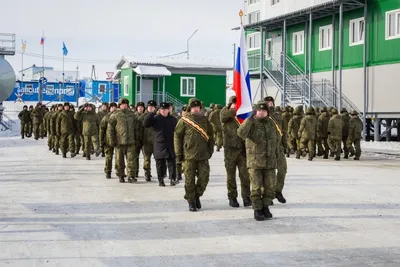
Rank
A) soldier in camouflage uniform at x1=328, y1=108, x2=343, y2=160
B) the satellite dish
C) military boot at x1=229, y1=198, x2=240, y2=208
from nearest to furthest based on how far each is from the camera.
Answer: military boot at x1=229, y1=198, x2=240, y2=208 < soldier in camouflage uniform at x1=328, y1=108, x2=343, y2=160 < the satellite dish

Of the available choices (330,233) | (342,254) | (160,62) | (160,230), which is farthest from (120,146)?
(160,62)

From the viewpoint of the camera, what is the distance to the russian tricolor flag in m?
11.1

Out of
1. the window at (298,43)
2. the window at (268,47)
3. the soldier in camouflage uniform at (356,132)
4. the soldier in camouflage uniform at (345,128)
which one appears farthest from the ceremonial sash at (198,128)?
the window at (268,47)

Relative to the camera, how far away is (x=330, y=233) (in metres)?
9.30

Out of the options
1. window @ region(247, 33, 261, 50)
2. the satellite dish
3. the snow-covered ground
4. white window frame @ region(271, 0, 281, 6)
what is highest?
white window frame @ region(271, 0, 281, 6)

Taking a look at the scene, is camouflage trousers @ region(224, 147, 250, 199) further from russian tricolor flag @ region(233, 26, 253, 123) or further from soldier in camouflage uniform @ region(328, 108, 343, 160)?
soldier in camouflage uniform @ region(328, 108, 343, 160)

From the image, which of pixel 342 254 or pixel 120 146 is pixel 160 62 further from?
pixel 342 254

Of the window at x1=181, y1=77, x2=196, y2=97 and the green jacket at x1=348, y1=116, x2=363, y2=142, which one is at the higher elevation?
the window at x1=181, y1=77, x2=196, y2=97

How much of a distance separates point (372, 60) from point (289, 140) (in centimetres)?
917

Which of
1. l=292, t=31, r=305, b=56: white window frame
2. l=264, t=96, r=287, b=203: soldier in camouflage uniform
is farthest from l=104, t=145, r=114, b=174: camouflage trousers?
l=292, t=31, r=305, b=56: white window frame

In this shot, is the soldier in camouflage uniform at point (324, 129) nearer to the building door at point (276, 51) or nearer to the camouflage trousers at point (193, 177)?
the camouflage trousers at point (193, 177)

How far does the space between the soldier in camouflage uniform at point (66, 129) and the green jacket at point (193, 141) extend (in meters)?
12.3

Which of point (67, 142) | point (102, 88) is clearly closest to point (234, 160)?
point (67, 142)

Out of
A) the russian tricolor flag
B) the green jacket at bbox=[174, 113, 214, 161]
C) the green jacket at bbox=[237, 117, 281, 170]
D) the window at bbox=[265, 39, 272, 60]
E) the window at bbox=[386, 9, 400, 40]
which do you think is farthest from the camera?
the window at bbox=[265, 39, 272, 60]
